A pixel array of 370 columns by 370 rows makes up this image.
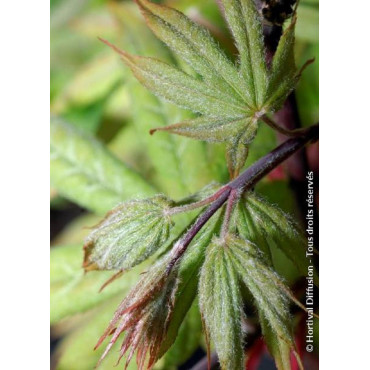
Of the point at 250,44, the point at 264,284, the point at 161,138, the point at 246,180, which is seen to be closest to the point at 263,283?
the point at 264,284

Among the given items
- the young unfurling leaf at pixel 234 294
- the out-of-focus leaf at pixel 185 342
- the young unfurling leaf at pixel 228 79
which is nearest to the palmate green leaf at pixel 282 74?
the young unfurling leaf at pixel 228 79

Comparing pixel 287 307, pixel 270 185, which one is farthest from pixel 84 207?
pixel 287 307

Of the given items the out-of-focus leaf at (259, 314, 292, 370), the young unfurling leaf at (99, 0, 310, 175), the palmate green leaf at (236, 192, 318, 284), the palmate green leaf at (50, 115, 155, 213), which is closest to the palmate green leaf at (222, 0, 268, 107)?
the young unfurling leaf at (99, 0, 310, 175)

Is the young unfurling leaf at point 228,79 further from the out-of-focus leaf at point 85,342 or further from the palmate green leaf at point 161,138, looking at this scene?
the out-of-focus leaf at point 85,342

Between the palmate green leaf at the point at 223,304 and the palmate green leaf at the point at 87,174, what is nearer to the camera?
the palmate green leaf at the point at 223,304

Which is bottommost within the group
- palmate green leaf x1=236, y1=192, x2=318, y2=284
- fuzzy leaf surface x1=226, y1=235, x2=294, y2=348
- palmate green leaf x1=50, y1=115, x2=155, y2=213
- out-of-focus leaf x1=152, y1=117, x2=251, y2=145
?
fuzzy leaf surface x1=226, y1=235, x2=294, y2=348

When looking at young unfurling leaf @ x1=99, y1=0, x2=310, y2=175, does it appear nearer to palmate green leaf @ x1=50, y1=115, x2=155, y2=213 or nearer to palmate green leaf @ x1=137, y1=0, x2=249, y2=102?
palmate green leaf @ x1=137, y1=0, x2=249, y2=102
